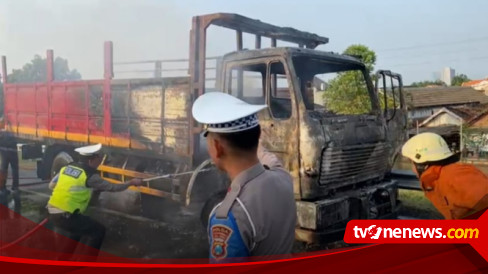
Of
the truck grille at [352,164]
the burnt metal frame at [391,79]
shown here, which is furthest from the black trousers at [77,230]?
the burnt metal frame at [391,79]

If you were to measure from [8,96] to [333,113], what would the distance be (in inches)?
84.8

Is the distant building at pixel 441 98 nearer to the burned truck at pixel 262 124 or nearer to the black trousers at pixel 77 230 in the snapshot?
the burned truck at pixel 262 124

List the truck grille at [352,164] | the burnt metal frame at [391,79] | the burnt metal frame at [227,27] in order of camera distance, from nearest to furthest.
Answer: the burnt metal frame at [227,27] < the truck grille at [352,164] < the burnt metal frame at [391,79]

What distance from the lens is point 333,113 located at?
127 inches

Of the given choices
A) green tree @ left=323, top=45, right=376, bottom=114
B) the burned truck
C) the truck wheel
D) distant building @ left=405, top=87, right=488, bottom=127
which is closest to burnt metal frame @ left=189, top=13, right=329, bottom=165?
the burned truck

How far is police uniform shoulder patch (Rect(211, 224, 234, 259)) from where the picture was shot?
1.29 m

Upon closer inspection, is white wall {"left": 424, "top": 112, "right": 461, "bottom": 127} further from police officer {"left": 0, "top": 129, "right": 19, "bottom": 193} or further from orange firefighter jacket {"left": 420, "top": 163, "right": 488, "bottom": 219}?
police officer {"left": 0, "top": 129, "right": 19, "bottom": 193}

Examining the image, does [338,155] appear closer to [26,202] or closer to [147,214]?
[147,214]

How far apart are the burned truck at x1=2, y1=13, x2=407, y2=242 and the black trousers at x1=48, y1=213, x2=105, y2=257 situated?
0.74 meters

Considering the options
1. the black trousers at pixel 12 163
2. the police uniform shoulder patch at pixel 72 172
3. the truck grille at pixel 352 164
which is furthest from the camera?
the truck grille at pixel 352 164

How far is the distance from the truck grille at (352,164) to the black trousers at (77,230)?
1.57 m

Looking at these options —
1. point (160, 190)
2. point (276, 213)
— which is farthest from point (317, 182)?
point (276, 213)

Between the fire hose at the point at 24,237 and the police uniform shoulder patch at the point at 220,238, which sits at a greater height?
the police uniform shoulder patch at the point at 220,238

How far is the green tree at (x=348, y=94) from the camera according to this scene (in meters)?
3.33
